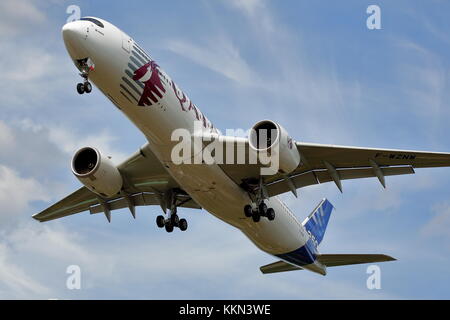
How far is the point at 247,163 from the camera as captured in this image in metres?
26.7

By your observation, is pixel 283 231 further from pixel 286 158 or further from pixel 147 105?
pixel 147 105

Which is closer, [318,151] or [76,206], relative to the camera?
[318,151]

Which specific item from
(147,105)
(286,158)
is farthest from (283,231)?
(147,105)

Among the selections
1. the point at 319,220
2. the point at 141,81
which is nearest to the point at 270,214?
the point at 141,81

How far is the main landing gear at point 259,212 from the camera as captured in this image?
2739 centimetres

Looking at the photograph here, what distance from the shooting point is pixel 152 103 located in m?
23.8

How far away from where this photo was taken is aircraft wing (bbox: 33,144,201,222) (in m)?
28.6

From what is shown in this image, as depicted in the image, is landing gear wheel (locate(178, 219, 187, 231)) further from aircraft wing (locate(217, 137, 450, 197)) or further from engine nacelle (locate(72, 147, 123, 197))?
aircraft wing (locate(217, 137, 450, 197))

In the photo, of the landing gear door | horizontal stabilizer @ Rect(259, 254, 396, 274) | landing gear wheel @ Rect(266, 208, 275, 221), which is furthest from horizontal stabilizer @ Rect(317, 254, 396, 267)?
the landing gear door

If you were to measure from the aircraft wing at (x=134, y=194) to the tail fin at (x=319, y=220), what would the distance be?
618 cm

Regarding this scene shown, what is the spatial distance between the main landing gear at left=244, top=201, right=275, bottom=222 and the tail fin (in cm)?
671
